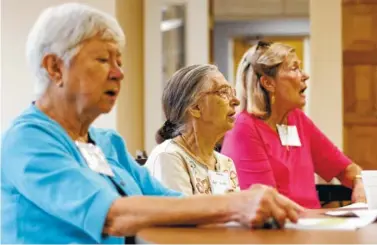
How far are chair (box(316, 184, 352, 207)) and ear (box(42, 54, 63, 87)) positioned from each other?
1.97 metres

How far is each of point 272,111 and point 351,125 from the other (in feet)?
6.52

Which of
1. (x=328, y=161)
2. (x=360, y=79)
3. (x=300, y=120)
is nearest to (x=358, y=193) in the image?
(x=328, y=161)

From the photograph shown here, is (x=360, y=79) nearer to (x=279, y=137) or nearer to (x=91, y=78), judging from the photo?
(x=279, y=137)

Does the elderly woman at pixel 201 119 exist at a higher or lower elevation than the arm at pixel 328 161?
higher

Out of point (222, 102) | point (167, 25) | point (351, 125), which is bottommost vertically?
point (351, 125)

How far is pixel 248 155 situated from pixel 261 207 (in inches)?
58.3

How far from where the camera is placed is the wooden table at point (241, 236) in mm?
1458

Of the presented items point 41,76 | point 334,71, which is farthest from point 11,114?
point 41,76

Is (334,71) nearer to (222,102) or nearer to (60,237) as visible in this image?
(222,102)

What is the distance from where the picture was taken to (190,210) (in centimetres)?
155

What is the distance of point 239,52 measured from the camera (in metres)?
9.64

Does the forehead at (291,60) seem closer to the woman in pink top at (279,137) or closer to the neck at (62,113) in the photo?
the woman in pink top at (279,137)

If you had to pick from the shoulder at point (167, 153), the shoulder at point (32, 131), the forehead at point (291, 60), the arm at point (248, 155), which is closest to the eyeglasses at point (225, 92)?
the shoulder at point (167, 153)

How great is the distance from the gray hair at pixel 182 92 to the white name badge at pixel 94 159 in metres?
0.72
